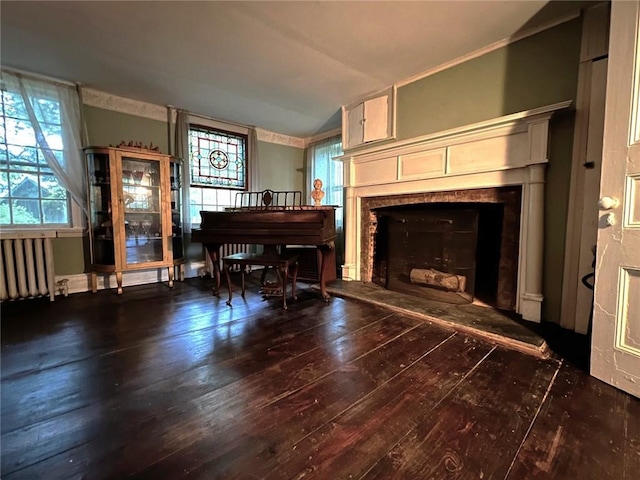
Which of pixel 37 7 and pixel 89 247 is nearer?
pixel 37 7

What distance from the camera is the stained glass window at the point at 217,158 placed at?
4.11 m

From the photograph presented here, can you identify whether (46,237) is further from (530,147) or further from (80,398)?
(530,147)

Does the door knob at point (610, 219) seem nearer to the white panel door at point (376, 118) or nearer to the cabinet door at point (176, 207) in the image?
the white panel door at point (376, 118)

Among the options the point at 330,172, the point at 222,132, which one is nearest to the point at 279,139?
the point at 222,132

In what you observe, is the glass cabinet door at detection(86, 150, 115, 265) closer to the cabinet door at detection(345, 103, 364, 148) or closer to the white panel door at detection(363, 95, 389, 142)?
the cabinet door at detection(345, 103, 364, 148)

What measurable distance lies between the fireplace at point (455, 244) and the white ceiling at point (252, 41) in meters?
1.23

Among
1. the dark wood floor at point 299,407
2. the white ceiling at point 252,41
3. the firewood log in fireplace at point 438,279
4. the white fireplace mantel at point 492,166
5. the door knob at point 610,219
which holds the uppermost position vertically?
the white ceiling at point 252,41

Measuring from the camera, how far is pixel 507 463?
3.26 ft

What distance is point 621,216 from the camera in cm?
141

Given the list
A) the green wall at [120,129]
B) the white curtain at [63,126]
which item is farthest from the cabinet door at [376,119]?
the white curtain at [63,126]

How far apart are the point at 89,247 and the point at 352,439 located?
3689mm

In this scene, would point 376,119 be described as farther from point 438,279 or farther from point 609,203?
point 609,203

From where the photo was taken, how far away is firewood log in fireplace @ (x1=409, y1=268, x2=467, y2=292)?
269 centimetres

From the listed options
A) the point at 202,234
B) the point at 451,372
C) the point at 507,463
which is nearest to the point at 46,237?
the point at 202,234
